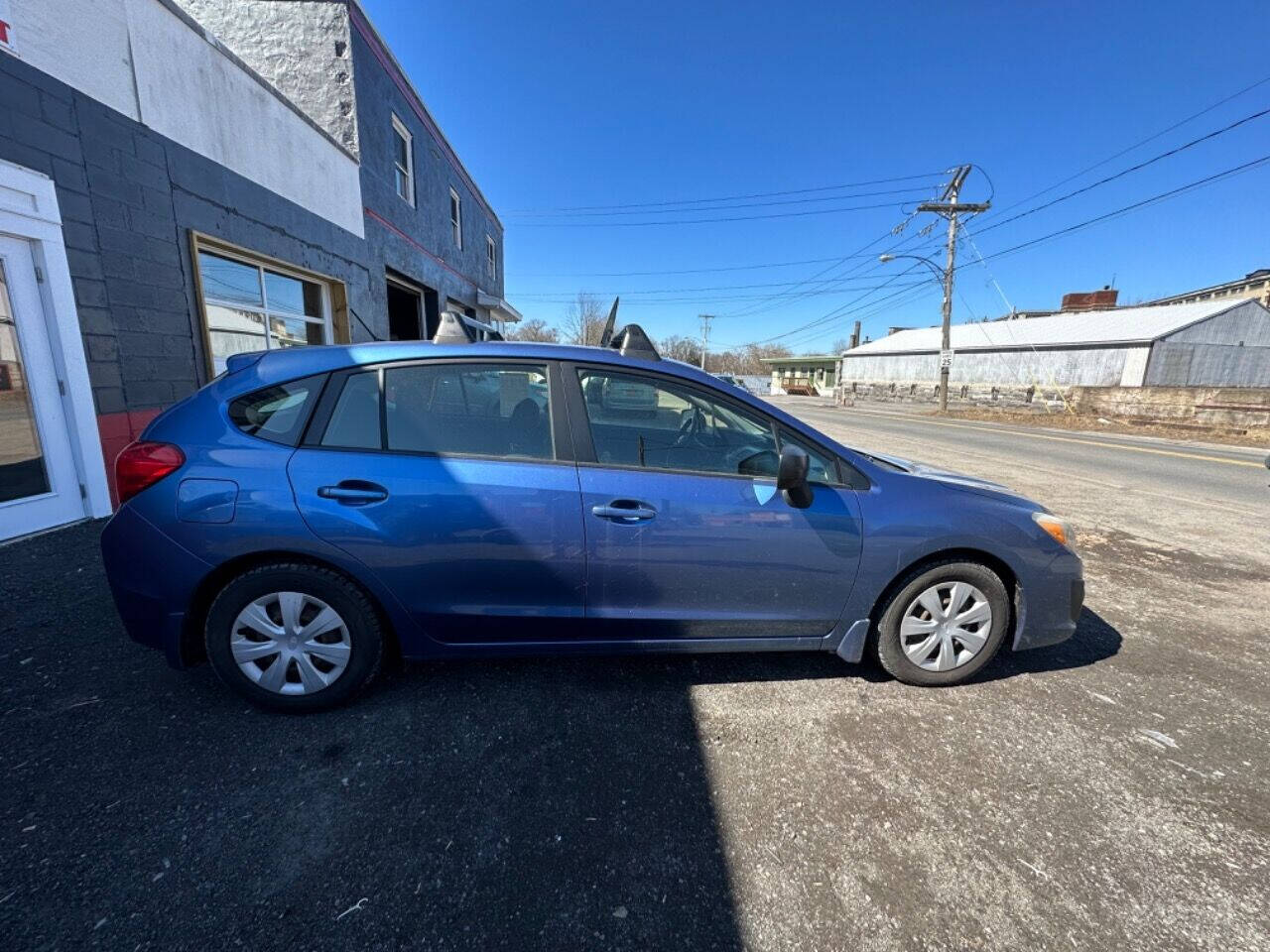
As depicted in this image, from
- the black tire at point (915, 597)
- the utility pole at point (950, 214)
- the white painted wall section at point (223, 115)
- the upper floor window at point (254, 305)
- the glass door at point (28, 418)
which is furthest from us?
the utility pole at point (950, 214)

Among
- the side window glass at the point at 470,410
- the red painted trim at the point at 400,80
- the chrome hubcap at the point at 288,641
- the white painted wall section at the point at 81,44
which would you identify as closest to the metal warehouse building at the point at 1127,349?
the red painted trim at the point at 400,80

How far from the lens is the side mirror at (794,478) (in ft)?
7.57

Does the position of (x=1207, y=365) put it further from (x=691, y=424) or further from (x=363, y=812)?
(x=363, y=812)

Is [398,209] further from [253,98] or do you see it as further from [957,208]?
[957,208]

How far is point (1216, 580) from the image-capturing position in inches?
172

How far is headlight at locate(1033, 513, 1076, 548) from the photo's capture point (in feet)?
8.96

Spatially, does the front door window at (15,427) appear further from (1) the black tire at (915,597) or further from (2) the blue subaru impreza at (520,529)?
(1) the black tire at (915,597)

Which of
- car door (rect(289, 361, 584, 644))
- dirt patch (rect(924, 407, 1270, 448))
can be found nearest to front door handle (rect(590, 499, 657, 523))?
car door (rect(289, 361, 584, 644))

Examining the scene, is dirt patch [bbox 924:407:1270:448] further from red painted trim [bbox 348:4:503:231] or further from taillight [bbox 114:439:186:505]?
taillight [bbox 114:439:186:505]

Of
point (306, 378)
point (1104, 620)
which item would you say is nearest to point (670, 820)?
point (306, 378)

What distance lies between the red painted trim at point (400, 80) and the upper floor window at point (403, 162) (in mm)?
576

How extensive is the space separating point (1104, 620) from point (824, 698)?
2.39 metres

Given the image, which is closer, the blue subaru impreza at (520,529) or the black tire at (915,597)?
the blue subaru impreza at (520,529)

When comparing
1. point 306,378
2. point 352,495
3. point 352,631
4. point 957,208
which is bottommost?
point 352,631
